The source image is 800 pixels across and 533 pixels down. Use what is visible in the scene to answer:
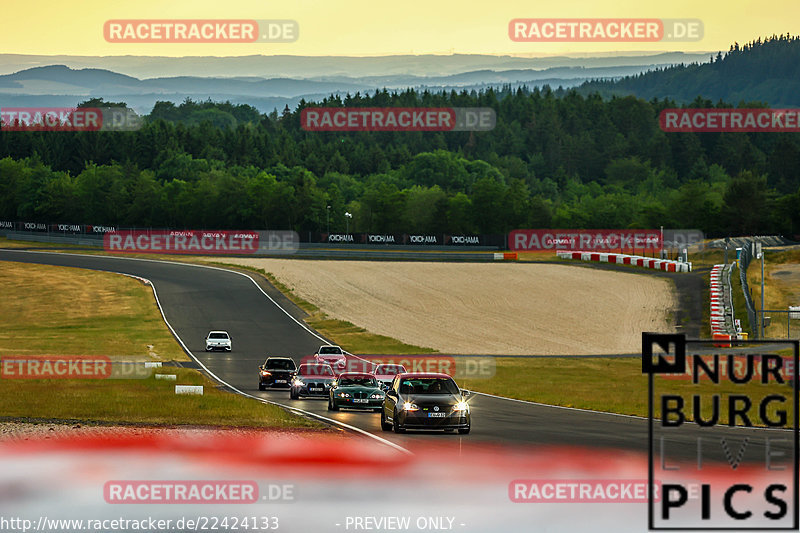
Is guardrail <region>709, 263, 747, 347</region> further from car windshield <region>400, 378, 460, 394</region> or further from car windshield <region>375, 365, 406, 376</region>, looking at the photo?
car windshield <region>400, 378, 460, 394</region>

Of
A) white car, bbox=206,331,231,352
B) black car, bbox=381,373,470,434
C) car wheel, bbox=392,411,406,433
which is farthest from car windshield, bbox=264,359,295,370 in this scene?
car wheel, bbox=392,411,406,433

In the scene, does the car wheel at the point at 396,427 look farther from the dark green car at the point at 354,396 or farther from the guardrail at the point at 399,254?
the guardrail at the point at 399,254

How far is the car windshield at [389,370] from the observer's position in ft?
136

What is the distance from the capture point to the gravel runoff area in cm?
6600

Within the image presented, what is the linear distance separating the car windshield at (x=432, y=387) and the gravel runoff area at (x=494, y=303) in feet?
103

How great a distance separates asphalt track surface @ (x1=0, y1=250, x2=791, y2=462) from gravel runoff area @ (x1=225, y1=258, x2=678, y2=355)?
18.1 ft

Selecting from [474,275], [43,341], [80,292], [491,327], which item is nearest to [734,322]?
[491,327]

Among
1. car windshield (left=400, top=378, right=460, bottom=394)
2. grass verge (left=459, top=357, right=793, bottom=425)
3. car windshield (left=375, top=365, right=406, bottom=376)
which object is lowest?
grass verge (left=459, top=357, right=793, bottom=425)

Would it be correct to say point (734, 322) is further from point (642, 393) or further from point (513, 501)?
point (513, 501)

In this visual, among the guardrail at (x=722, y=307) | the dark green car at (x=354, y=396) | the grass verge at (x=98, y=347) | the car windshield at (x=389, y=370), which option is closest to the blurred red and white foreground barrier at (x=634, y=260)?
the guardrail at (x=722, y=307)

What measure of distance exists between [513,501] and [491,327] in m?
52.4

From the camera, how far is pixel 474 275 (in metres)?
100

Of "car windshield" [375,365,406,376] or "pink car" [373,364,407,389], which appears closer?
"pink car" [373,364,407,389]

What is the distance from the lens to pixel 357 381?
1390 inches
